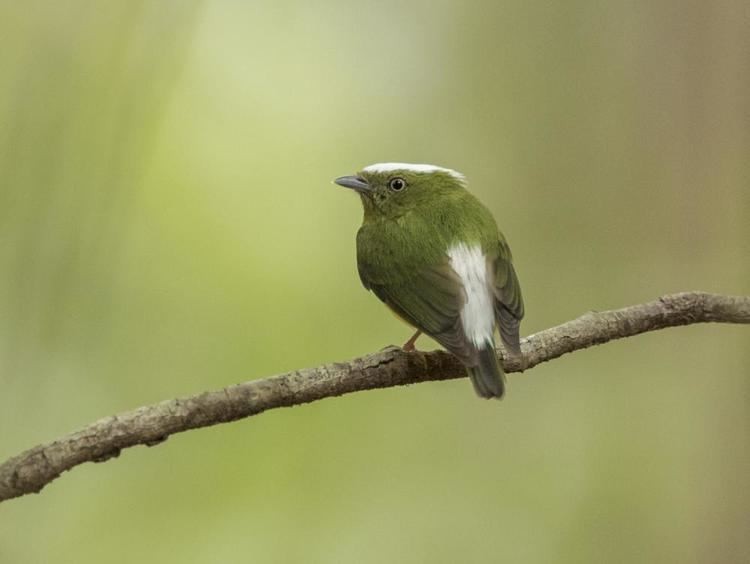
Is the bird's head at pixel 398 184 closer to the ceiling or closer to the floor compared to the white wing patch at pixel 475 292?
closer to the ceiling

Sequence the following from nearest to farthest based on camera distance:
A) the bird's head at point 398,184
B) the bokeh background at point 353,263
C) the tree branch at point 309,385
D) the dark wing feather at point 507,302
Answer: the tree branch at point 309,385
the dark wing feather at point 507,302
the bokeh background at point 353,263
the bird's head at point 398,184

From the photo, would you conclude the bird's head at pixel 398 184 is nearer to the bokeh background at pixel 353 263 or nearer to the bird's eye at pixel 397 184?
the bird's eye at pixel 397 184

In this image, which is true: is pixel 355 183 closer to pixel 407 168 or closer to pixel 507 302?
pixel 407 168

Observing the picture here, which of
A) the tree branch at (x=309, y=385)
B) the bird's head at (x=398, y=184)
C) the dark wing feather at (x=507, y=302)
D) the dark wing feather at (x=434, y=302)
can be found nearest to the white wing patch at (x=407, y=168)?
the bird's head at (x=398, y=184)

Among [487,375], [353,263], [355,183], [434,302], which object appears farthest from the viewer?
[353,263]

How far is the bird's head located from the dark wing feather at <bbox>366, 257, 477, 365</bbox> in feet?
1.17

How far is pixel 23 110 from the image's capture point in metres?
2.20

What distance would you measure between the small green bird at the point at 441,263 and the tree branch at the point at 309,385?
0.09 metres

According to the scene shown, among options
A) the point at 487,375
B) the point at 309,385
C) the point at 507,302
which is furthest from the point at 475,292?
the point at 309,385

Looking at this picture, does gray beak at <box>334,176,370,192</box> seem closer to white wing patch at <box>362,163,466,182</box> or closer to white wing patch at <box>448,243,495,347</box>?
white wing patch at <box>362,163,466,182</box>

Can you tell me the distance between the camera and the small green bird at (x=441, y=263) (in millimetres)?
1920

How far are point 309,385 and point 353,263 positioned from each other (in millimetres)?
1331

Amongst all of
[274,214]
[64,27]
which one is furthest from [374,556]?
[64,27]

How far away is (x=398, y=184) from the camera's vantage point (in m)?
2.50
